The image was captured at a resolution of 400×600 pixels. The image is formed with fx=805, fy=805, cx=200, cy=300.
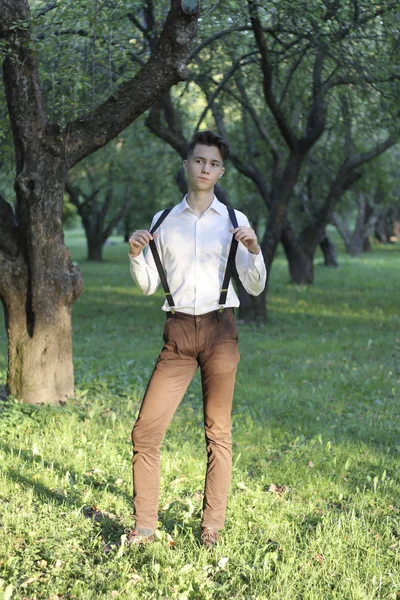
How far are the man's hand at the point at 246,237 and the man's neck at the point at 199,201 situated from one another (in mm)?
361

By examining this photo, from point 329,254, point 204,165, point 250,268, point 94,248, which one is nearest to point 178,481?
point 250,268

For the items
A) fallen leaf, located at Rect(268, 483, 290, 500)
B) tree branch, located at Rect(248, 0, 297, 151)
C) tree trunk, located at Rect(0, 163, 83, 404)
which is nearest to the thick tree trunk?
tree trunk, located at Rect(0, 163, 83, 404)

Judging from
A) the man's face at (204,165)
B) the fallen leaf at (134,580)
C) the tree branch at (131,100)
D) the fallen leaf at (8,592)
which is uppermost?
the tree branch at (131,100)

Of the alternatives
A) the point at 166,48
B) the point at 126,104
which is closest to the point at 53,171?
the point at 126,104

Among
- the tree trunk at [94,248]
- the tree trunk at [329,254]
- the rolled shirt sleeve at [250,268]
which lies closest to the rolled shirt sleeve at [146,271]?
the rolled shirt sleeve at [250,268]

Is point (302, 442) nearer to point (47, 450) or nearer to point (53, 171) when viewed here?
point (47, 450)

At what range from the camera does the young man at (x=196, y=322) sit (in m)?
4.55

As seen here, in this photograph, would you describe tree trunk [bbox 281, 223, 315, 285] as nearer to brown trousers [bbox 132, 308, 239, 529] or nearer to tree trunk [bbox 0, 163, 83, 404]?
tree trunk [bbox 0, 163, 83, 404]

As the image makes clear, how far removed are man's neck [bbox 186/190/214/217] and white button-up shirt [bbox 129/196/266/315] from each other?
0.08 feet

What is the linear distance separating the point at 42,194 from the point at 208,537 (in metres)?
4.23

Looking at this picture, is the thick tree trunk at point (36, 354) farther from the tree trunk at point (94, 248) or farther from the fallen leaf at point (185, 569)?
the tree trunk at point (94, 248)

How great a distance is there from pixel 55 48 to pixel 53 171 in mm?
4484

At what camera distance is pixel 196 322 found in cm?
453

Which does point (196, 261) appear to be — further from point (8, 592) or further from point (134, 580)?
point (8, 592)
